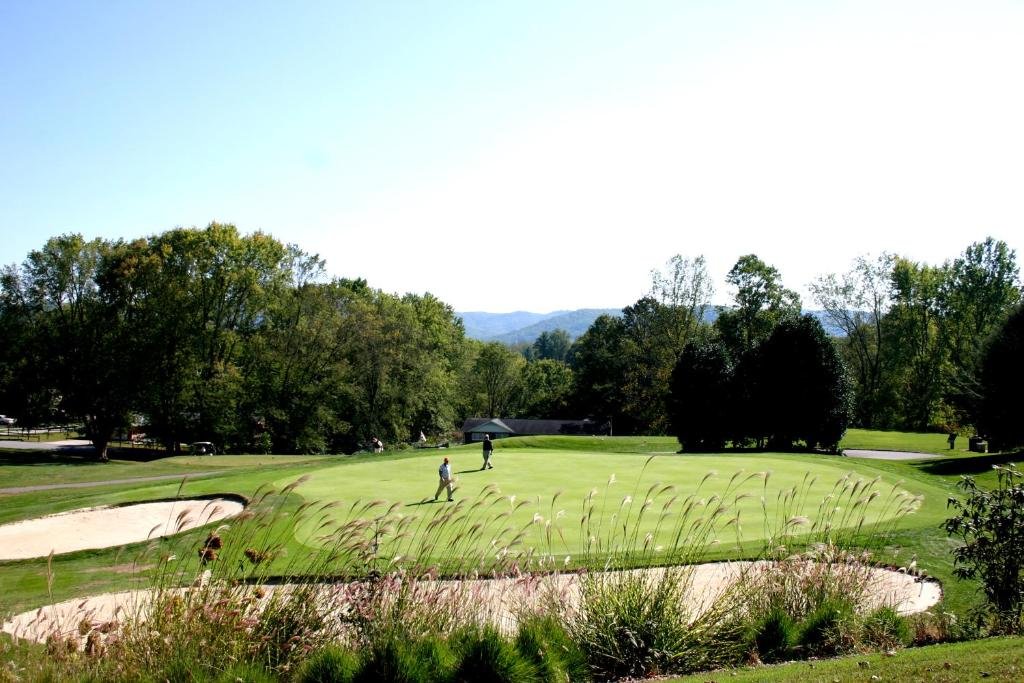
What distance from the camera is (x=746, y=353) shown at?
43.8 m

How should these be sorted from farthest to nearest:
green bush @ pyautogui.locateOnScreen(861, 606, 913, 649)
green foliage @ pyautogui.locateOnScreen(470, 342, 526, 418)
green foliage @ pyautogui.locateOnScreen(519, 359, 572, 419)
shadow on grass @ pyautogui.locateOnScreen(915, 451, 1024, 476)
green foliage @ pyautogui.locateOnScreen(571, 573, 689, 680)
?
green foliage @ pyautogui.locateOnScreen(470, 342, 526, 418), green foliage @ pyautogui.locateOnScreen(519, 359, 572, 419), shadow on grass @ pyautogui.locateOnScreen(915, 451, 1024, 476), green bush @ pyautogui.locateOnScreen(861, 606, 913, 649), green foliage @ pyautogui.locateOnScreen(571, 573, 689, 680)

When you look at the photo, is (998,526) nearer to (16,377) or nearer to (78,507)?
(78,507)

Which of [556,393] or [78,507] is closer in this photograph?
[78,507]

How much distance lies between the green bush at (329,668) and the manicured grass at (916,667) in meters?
3.34

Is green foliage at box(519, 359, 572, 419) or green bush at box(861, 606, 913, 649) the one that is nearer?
green bush at box(861, 606, 913, 649)

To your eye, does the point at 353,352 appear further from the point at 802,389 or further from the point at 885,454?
the point at 885,454

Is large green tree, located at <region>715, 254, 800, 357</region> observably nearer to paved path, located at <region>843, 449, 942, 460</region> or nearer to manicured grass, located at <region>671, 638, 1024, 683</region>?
paved path, located at <region>843, 449, 942, 460</region>

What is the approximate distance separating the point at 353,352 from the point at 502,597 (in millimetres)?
52025

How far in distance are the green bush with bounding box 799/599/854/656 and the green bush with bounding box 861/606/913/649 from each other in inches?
8.4

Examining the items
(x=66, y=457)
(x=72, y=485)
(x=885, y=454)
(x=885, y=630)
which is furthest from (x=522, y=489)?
(x=66, y=457)

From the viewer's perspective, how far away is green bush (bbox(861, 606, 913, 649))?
8.88m

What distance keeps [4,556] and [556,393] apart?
85.0 metres

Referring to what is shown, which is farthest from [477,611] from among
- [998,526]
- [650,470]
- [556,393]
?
[556,393]

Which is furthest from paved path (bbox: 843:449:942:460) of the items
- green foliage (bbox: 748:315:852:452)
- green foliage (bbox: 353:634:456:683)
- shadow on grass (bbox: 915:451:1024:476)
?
green foliage (bbox: 353:634:456:683)
